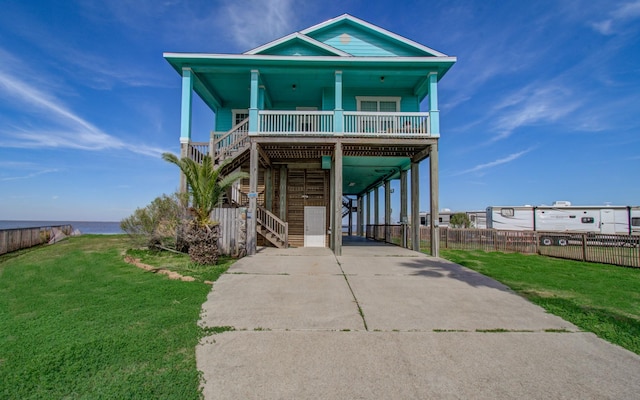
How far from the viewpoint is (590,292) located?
6.26 meters

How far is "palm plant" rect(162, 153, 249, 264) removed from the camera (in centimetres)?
827

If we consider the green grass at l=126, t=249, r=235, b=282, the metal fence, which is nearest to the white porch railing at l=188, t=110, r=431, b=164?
the green grass at l=126, t=249, r=235, b=282

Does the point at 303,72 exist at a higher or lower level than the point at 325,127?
higher

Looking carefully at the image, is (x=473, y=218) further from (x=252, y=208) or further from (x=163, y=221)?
(x=163, y=221)

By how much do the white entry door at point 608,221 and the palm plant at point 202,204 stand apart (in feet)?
77.2

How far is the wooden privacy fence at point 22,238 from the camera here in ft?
39.4

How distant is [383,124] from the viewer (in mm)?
11375

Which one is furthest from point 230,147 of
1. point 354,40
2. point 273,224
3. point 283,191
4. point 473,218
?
point 473,218

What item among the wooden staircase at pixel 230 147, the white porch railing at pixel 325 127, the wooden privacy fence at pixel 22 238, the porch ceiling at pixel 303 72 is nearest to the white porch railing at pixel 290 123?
the white porch railing at pixel 325 127

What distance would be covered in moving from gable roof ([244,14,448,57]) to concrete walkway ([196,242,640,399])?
A: 9597mm

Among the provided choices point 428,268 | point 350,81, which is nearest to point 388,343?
point 428,268

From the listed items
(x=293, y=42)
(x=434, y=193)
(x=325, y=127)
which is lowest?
(x=434, y=193)

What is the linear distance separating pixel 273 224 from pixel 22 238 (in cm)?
1113

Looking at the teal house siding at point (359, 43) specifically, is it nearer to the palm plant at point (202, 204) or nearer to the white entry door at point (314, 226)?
the white entry door at point (314, 226)
